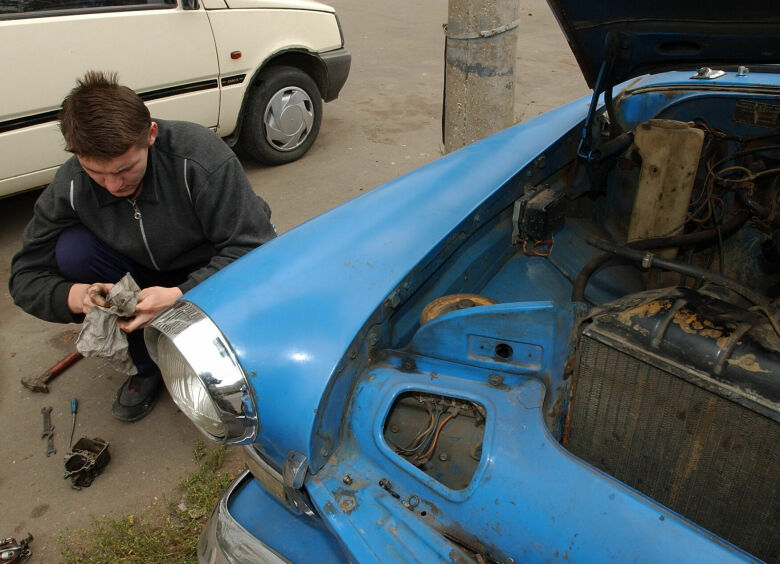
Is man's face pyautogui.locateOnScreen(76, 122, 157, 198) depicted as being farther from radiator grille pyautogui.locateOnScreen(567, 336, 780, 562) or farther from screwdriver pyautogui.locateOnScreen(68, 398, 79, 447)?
radiator grille pyautogui.locateOnScreen(567, 336, 780, 562)

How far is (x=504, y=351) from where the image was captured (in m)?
1.25

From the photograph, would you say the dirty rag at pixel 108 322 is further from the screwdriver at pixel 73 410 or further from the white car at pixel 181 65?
the white car at pixel 181 65

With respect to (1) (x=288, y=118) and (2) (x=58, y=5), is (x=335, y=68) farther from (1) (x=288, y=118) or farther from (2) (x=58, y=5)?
(2) (x=58, y=5)

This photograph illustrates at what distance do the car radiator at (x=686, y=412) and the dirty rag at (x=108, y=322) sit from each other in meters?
1.34

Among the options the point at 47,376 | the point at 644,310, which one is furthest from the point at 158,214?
the point at 644,310

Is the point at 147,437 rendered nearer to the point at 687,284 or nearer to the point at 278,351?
the point at 278,351

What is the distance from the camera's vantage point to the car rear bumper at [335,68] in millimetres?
4168

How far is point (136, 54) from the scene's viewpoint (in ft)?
10.7

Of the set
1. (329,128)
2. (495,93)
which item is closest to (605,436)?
(495,93)

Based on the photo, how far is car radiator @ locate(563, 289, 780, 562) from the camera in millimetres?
974

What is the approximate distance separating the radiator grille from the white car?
3.04m

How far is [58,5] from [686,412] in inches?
133

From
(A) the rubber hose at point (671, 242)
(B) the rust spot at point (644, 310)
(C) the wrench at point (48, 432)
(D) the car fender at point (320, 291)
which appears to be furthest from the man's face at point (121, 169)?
(B) the rust spot at point (644, 310)

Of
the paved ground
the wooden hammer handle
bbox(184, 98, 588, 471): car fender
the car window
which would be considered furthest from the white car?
bbox(184, 98, 588, 471): car fender
